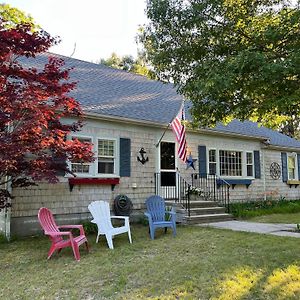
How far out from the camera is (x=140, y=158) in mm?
10375

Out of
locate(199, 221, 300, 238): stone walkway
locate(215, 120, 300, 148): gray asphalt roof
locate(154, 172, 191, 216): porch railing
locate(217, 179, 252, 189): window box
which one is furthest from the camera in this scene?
locate(215, 120, 300, 148): gray asphalt roof

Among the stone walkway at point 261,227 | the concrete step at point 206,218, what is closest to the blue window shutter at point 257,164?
the concrete step at point 206,218

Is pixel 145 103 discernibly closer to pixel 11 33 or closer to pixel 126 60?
pixel 11 33

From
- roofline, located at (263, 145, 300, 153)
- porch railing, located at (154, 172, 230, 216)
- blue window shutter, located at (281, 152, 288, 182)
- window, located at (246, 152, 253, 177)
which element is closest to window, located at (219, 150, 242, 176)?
window, located at (246, 152, 253, 177)

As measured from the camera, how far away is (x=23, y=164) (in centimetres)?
676

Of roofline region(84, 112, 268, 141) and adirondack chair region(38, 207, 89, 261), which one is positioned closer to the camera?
adirondack chair region(38, 207, 89, 261)

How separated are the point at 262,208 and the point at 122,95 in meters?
6.60

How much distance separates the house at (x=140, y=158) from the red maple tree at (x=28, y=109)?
5.92 ft

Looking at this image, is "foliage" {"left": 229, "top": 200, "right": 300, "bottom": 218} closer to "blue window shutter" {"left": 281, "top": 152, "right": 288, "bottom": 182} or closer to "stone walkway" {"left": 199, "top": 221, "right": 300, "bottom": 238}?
"blue window shutter" {"left": 281, "top": 152, "right": 288, "bottom": 182}

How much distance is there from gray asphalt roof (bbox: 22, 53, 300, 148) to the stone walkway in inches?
144

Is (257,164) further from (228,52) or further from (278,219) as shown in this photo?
(228,52)

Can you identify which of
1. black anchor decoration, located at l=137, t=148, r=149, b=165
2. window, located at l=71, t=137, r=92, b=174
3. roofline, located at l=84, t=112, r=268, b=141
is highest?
roofline, located at l=84, t=112, r=268, b=141

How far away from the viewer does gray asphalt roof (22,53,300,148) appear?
10.2 m

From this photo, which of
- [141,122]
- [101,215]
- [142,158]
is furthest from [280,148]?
[101,215]
